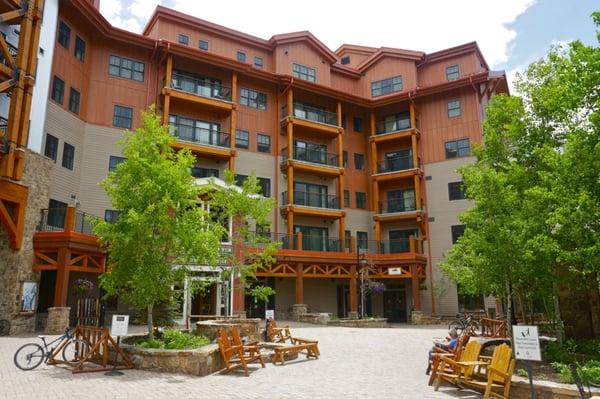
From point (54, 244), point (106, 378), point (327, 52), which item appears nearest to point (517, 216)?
point (106, 378)

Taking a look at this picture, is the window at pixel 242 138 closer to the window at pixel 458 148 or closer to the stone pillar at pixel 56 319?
the window at pixel 458 148

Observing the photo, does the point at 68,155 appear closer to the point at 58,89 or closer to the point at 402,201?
the point at 58,89

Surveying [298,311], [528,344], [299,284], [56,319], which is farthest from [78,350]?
[299,284]

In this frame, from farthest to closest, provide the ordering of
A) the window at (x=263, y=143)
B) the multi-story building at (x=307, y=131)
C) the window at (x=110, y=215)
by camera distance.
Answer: the window at (x=263, y=143) < the multi-story building at (x=307, y=131) < the window at (x=110, y=215)

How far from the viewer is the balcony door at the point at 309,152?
3300 centimetres

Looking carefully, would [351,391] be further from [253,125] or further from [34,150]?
[253,125]

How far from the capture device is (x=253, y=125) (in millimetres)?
32062

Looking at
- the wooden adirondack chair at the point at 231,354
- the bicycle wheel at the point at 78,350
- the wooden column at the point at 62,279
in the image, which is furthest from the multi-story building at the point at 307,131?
the wooden adirondack chair at the point at 231,354

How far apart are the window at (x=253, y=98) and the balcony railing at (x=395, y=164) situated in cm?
1037

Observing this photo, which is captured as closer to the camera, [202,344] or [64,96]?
[202,344]

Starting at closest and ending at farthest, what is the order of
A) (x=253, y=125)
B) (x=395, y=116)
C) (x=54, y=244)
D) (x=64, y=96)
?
1. (x=54, y=244)
2. (x=64, y=96)
3. (x=253, y=125)
4. (x=395, y=116)

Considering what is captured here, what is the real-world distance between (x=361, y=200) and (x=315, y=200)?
4.96 metres

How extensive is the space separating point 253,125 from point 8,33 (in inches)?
607

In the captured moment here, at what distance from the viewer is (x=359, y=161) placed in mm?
36531
